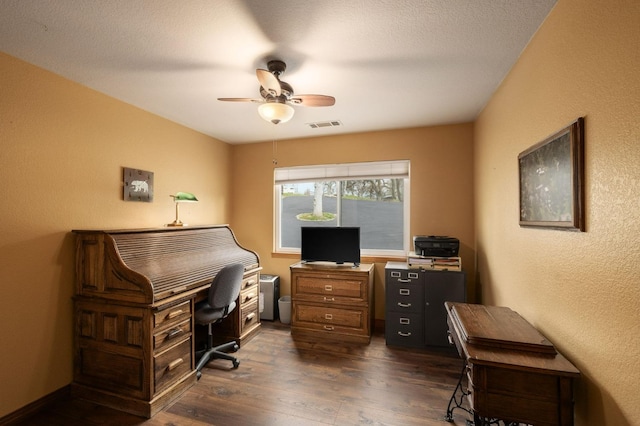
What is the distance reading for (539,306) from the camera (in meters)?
1.62

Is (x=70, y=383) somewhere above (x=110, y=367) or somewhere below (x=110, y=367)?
below

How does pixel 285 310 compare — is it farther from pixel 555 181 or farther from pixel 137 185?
pixel 555 181

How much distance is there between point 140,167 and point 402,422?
3.25 meters

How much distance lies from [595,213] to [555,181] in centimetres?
34

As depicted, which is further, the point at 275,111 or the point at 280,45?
the point at 275,111

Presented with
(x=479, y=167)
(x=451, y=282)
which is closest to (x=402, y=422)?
(x=451, y=282)

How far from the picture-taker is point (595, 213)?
1.15 metres

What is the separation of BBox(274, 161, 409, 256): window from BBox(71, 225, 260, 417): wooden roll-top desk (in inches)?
74.2

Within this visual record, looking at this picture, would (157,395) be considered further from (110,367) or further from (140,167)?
(140,167)

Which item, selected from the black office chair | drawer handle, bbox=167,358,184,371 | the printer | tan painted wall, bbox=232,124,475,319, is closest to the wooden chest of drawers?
tan painted wall, bbox=232,124,475,319

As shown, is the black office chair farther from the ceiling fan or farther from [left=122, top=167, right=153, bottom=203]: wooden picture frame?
the ceiling fan

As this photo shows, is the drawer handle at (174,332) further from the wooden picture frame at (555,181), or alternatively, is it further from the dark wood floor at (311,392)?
the wooden picture frame at (555,181)

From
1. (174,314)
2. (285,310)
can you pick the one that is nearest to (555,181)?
(174,314)

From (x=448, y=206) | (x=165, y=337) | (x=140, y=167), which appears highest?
(x=140, y=167)
